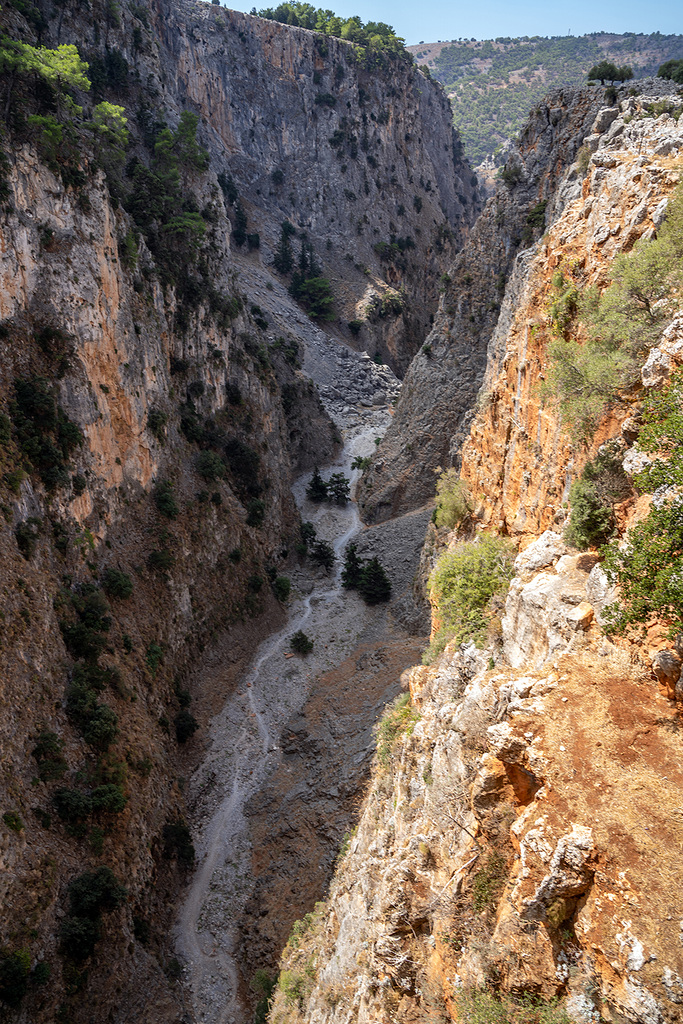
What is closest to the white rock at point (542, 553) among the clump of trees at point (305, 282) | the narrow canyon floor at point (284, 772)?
the narrow canyon floor at point (284, 772)

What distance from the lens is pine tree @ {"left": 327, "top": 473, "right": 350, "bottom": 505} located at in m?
65.1

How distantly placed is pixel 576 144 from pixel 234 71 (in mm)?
74449

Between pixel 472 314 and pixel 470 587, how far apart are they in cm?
3783

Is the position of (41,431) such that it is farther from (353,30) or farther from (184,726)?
(353,30)

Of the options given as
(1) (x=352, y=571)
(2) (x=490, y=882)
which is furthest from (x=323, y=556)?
(2) (x=490, y=882)

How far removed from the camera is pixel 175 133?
179 feet

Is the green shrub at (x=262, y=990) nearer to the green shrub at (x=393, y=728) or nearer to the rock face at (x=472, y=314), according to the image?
the green shrub at (x=393, y=728)

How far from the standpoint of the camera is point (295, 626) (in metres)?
49.6

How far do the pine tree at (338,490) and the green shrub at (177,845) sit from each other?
1518 inches

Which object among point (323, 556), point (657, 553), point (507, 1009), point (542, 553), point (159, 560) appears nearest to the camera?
point (507, 1009)

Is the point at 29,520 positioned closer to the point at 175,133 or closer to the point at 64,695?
the point at 64,695

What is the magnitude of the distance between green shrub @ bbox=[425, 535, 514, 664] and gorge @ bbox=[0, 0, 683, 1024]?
21 centimetres

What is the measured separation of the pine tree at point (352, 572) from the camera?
52375mm

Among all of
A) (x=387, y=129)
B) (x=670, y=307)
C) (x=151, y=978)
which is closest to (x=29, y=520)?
(x=151, y=978)
